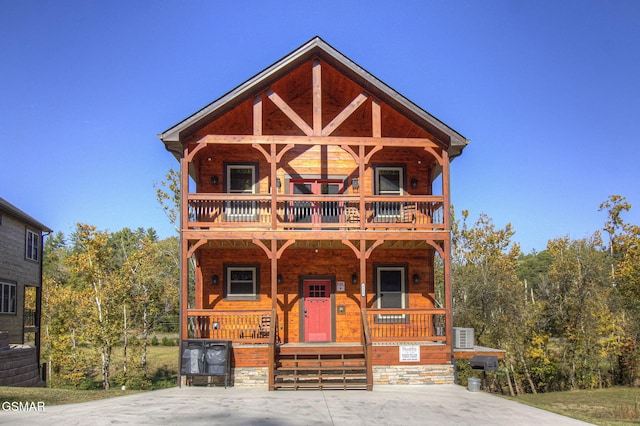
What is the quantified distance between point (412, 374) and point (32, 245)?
69.2ft

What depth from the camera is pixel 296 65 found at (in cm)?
1766

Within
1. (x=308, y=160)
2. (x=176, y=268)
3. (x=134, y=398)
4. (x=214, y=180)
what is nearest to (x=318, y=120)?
(x=308, y=160)

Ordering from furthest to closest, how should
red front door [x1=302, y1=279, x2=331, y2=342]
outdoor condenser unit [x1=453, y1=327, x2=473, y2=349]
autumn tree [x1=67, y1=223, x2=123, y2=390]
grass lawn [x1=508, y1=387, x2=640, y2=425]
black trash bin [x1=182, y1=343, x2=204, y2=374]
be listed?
autumn tree [x1=67, y1=223, x2=123, y2=390] → red front door [x1=302, y1=279, x2=331, y2=342] → outdoor condenser unit [x1=453, y1=327, x2=473, y2=349] → black trash bin [x1=182, y1=343, x2=204, y2=374] → grass lawn [x1=508, y1=387, x2=640, y2=425]

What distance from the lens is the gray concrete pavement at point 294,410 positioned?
10.4 metres

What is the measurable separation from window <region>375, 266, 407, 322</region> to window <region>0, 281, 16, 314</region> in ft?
53.5

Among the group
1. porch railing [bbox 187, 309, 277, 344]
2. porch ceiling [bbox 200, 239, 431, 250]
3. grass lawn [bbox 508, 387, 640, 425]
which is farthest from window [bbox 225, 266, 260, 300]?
grass lawn [bbox 508, 387, 640, 425]

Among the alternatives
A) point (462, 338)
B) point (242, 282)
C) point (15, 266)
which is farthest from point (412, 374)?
point (15, 266)

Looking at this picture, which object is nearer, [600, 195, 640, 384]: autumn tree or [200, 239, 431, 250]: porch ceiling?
[200, 239, 431, 250]: porch ceiling

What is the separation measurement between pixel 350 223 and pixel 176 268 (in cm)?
2654

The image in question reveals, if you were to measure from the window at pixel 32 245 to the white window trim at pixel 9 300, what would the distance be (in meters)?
2.45

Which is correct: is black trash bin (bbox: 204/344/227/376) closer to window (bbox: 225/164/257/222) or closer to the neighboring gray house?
window (bbox: 225/164/257/222)

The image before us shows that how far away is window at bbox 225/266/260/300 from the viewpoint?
60.8 feet

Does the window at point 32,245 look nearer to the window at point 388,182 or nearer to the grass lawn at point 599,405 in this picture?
the window at point 388,182

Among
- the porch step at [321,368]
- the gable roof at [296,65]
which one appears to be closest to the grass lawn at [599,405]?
the porch step at [321,368]
